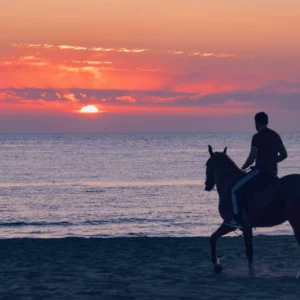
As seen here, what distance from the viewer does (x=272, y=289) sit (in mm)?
11766

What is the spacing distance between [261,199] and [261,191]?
0.16m

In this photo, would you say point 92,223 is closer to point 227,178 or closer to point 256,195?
point 227,178

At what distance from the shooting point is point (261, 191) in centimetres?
1275

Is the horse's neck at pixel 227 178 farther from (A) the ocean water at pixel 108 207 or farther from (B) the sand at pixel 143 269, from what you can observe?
(A) the ocean water at pixel 108 207

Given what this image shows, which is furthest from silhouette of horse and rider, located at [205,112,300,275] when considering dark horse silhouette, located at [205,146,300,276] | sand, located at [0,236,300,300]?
sand, located at [0,236,300,300]

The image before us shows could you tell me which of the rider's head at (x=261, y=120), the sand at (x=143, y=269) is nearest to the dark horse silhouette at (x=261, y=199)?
the sand at (x=143, y=269)

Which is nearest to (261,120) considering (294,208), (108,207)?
(294,208)

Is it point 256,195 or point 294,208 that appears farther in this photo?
point 256,195

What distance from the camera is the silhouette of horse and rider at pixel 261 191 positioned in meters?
12.6

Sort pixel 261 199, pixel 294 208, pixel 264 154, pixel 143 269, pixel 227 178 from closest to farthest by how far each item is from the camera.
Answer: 1. pixel 294 208
2. pixel 264 154
3. pixel 261 199
4. pixel 227 178
5. pixel 143 269

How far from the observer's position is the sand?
11570 mm

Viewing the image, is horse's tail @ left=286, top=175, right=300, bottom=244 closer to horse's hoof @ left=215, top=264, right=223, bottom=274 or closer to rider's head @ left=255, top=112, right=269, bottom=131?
rider's head @ left=255, top=112, right=269, bottom=131

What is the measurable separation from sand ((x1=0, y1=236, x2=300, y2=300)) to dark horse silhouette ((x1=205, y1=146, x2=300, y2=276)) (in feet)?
2.81

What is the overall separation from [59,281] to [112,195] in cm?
3293
